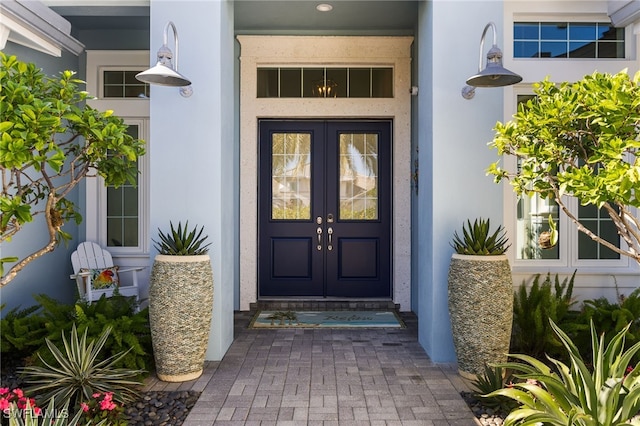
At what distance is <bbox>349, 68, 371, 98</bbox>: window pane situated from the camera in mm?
6094

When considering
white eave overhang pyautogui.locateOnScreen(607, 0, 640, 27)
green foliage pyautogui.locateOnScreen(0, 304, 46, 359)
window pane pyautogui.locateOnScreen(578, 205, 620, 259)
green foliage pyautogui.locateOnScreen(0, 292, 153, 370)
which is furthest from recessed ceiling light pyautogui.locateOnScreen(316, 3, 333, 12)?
green foliage pyautogui.locateOnScreen(0, 304, 46, 359)

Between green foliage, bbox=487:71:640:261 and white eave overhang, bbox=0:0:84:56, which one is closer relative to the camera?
green foliage, bbox=487:71:640:261

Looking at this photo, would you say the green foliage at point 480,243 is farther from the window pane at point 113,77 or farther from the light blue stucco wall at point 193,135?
the window pane at point 113,77

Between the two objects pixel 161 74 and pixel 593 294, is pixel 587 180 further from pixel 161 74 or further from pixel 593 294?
pixel 593 294

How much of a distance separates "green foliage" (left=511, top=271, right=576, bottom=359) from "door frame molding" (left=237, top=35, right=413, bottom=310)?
6.34 ft

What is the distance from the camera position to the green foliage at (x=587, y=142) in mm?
2033

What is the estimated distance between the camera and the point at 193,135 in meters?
4.15

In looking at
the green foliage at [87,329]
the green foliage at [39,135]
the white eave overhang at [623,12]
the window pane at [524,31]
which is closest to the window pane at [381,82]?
the window pane at [524,31]

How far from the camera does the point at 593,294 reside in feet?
15.5

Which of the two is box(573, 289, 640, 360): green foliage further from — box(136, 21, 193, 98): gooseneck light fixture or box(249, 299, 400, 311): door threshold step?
box(136, 21, 193, 98): gooseneck light fixture

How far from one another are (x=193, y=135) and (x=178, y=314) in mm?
1547

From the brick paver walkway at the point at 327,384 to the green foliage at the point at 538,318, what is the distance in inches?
28.7

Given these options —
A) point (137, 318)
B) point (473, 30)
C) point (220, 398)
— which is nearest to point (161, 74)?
point (137, 318)

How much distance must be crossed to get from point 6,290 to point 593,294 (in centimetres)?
570
